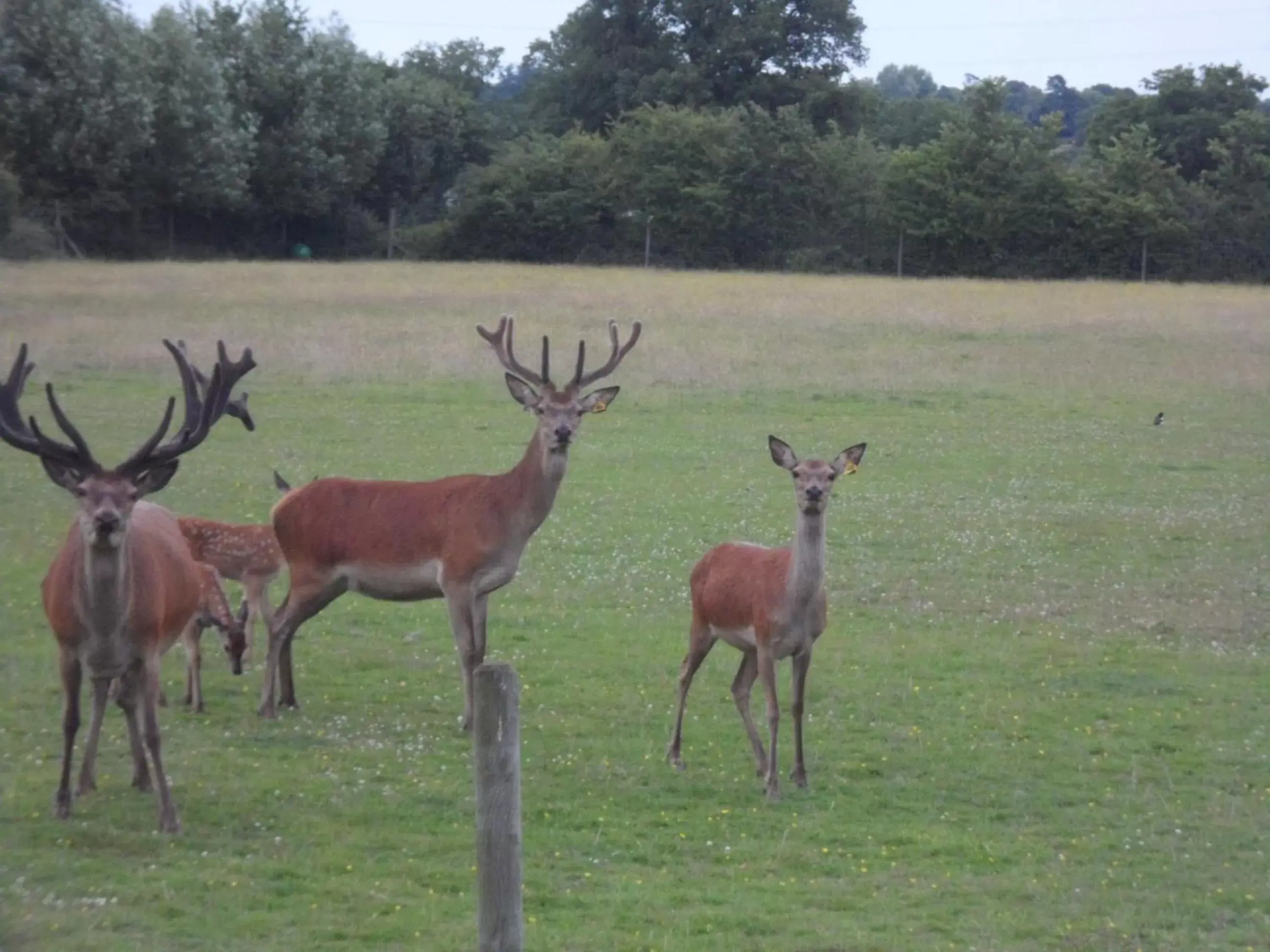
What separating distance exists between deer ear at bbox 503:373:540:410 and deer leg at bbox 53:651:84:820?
342 centimetres

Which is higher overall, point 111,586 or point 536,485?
point 536,485

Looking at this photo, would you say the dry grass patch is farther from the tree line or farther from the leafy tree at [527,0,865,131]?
the leafy tree at [527,0,865,131]

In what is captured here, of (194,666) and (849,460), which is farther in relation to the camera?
(194,666)

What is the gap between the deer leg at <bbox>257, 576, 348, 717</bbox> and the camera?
965cm

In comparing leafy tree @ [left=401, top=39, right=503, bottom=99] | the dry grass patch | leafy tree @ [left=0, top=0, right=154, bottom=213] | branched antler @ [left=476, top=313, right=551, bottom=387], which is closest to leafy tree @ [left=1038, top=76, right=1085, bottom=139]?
leafy tree @ [left=401, top=39, right=503, bottom=99]

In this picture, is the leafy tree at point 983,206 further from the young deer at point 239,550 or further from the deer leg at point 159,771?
the deer leg at point 159,771

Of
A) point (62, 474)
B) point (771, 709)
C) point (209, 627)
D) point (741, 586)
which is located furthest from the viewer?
point (209, 627)

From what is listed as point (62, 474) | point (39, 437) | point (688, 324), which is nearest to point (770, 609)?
point (62, 474)

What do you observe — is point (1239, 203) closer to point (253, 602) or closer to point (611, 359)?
point (611, 359)

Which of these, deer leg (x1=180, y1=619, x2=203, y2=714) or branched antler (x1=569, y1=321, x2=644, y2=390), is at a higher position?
branched antler (x1=569, y1=321, x2=644, y2=390)

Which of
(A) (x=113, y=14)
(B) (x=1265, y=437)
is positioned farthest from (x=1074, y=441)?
(A) (x=113, y=14)

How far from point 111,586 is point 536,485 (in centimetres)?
317

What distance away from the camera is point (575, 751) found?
9.09 metres

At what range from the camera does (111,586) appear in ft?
24.3
